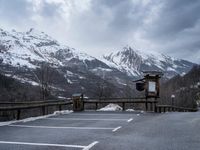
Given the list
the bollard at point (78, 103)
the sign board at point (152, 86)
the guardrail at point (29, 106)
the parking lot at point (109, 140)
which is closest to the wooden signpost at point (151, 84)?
the sign board at point (152, 86)

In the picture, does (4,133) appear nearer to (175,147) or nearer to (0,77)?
(175,147)

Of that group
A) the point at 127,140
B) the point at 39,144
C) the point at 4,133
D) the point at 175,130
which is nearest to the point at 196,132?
the point at 175,130

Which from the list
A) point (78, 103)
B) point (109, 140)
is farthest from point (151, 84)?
point (109, 140)

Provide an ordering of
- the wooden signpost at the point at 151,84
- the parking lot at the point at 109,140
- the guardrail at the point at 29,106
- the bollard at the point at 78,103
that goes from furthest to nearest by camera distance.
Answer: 1. the bollard at the point at 78,103
2. the wooden signpost at the point at 151,84
3. the guardrail at the point at 29,106
4. the parking lot at the point at 109,140

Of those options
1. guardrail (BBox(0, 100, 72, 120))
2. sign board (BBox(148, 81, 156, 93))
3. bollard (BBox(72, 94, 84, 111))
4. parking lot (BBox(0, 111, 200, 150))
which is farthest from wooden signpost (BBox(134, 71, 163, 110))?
parking lot (BBox(0, 111, 200, 150))

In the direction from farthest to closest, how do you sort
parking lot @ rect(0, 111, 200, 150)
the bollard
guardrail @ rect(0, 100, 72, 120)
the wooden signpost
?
the bollard
the wooden signpost
guardrail @ rect(0, 100, 72, 120)
parking lot @ rect(0, 111, 200, 150)

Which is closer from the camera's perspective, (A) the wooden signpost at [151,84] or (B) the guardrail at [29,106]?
(B) the guardrail at [29,106]

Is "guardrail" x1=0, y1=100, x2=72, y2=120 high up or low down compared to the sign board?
down

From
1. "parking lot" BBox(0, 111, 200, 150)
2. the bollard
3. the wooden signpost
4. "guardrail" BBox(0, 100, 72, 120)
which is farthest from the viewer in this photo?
the bollard

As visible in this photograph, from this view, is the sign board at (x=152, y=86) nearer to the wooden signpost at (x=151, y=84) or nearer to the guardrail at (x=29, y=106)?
the wooden signpost at (x=151, y=84)

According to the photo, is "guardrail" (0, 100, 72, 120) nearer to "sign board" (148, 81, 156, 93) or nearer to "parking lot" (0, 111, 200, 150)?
"parking lot" (0, 111, 200, 150)

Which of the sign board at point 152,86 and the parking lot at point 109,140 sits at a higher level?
the sign board at point 152,86

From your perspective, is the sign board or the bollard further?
the bollard

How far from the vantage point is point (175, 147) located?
30.8 feet
